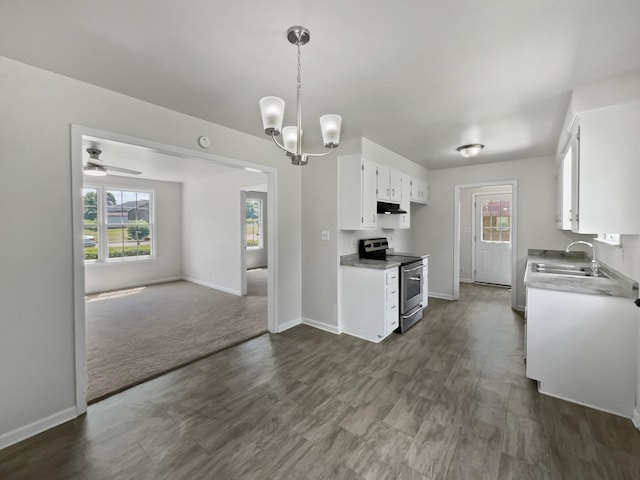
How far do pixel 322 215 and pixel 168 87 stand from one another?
2.18 metres

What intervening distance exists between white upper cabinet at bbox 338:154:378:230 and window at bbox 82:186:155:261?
530cm

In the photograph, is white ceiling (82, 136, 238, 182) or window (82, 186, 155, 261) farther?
window (82, 186, 155, 261)

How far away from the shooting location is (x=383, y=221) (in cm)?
470

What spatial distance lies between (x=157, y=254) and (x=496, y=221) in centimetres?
804

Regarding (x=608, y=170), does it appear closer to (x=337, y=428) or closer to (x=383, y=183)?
(x=383, y=183)

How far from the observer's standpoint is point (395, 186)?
4258mm

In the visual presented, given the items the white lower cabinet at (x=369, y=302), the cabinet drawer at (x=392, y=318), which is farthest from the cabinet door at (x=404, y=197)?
the cabinet drawer at (x=392, y=318)

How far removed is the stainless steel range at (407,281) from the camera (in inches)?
143

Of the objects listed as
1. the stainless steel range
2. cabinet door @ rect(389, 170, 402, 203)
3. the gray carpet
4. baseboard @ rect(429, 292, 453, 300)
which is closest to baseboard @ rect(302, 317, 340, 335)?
the gray carpet

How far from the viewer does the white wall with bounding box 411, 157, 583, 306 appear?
4.43 m

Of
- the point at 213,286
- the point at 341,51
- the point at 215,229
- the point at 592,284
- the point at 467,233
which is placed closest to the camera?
the point at 341,51

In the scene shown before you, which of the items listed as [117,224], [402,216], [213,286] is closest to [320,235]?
[402,216]

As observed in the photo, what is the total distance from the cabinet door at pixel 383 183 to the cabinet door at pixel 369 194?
0.13m

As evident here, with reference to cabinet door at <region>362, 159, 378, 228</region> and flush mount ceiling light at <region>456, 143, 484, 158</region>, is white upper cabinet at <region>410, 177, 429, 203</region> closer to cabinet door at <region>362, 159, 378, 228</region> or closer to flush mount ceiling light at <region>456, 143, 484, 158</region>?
flush mount ceiling light at <region>456, 143, 484, 158</region>
